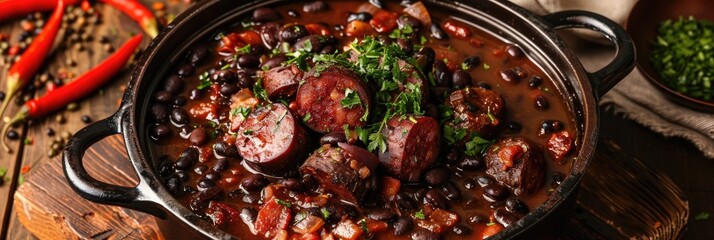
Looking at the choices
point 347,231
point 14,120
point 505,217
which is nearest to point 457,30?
point 505,217

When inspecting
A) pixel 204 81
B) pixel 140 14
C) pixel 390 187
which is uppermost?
pixel 204 81

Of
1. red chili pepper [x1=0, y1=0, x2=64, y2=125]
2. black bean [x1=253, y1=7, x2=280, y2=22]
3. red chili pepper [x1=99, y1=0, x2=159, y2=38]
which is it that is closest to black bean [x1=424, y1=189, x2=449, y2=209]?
black bean [x1=253, y1=7, x2=280, y2=22]

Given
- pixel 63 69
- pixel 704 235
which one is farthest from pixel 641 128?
pixel 63 69

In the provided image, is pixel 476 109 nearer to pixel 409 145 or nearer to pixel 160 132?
pixel 409 145

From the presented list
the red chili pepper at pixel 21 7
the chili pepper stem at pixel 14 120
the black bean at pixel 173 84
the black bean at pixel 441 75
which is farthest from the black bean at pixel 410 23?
the red chili pepper at pixel 21 7

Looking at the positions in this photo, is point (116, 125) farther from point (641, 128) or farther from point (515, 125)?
point (641, 128)
